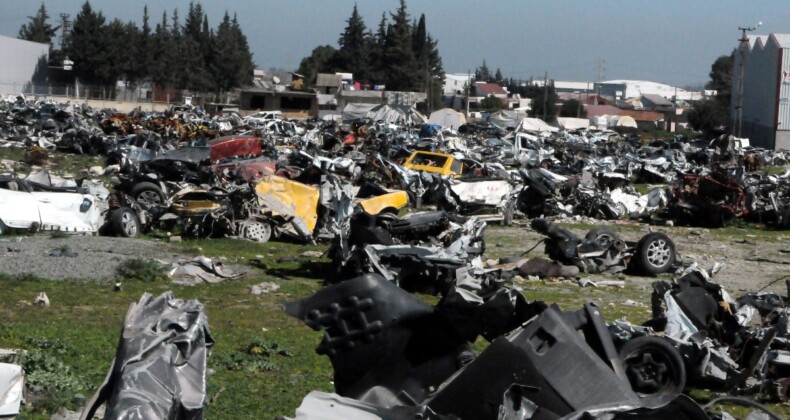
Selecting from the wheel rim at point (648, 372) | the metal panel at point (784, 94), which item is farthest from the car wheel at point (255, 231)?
the metal panel at point (784, 94)

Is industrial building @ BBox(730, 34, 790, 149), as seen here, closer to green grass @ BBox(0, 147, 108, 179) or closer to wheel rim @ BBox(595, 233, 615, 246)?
green grass @ BBox(0, 147, 108, 179)

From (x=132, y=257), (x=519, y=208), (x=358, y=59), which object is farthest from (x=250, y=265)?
(x=358, y=59)

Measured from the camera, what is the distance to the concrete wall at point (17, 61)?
90.0 meters

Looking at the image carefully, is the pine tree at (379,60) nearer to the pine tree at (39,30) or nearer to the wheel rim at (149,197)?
the pine tree at (39,30)

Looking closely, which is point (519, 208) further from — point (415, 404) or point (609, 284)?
point (415, 404)

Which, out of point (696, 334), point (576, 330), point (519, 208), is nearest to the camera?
point (576, 330)

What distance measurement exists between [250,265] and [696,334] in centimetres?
815

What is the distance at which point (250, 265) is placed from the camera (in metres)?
16.2

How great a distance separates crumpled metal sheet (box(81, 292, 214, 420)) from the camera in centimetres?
446

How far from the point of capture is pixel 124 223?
59.3 feet

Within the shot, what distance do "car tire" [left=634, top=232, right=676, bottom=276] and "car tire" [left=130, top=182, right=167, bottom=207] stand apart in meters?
8.80

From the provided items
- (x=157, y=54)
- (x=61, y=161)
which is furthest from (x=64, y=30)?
(x=61, y=161)

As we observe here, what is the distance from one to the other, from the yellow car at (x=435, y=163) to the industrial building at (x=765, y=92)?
3940cm

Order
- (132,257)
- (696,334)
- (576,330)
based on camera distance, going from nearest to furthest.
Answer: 1. (576,330)
2. (696,334)
3. (132,257)
